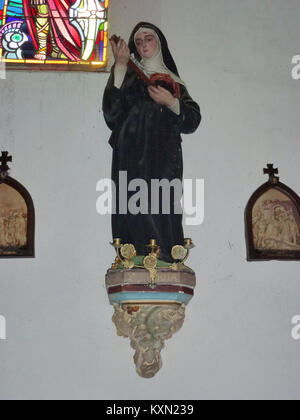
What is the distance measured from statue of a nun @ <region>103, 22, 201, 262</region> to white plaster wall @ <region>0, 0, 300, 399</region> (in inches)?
4.9

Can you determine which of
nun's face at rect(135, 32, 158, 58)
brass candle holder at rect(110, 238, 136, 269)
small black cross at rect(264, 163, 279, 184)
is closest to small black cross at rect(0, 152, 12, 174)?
brass candle holder at rect(110, 238, 136, 269)

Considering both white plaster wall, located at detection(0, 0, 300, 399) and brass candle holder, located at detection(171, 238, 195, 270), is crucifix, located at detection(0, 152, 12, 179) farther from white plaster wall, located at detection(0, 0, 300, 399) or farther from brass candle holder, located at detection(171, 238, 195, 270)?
brass candle holder, located at detection(171, 238, 195, 270)

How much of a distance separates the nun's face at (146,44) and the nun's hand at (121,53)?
109 mm

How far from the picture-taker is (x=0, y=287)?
19.5 feet

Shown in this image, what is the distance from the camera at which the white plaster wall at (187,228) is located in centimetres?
585

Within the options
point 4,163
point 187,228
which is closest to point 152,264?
point 187,228

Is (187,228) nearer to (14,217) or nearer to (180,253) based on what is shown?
(180,253)

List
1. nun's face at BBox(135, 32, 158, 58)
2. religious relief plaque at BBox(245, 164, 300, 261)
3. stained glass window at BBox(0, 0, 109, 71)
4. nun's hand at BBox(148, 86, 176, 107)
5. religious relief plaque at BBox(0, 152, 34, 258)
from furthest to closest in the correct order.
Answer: stained glass window at BBox(0, 0, 109, 71) → nun's face at BBox(135, 32, 158, 58) → nun's hand at BBox(148, 86, 176, 107) → religious relief plaque at BBox(245, 164, 300, 261) → religious relief plaque at BBox(0, 152, 34, 258)

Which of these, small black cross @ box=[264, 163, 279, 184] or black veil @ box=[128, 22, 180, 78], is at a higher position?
black veil @ box=[128, 22, 180, 78]

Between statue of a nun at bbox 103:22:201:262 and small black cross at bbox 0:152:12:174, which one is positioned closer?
statue of a nun at bbox 103:22:201:262

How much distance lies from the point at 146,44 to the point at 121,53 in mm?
214

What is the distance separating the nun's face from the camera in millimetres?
6469

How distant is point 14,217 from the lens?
241 inches

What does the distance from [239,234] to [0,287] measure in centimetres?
167
